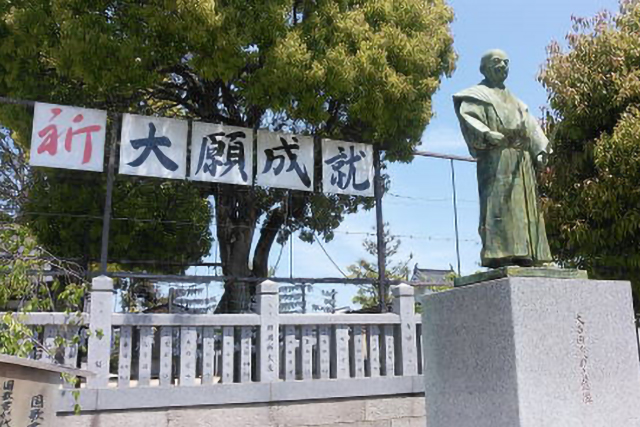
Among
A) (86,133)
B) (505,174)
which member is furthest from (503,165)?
(86,133)

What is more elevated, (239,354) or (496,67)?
(496,67)

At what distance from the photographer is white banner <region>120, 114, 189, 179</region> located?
8.25m

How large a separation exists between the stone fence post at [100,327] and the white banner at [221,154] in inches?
102

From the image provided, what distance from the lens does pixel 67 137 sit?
7.95m

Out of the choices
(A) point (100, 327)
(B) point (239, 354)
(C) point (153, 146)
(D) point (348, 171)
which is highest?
(C) point (153, 146)

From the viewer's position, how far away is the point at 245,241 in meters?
10.6

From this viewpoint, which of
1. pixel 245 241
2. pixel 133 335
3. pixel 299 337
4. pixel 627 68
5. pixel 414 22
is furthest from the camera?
pixel 245 241

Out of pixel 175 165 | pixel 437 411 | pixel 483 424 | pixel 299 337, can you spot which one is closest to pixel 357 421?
pixel 299 337

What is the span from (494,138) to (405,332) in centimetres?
368

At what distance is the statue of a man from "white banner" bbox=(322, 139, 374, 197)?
175 inches

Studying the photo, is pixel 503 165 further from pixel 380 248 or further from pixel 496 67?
pixel 380 248

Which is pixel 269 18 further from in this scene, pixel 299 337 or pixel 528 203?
pixel 528 203

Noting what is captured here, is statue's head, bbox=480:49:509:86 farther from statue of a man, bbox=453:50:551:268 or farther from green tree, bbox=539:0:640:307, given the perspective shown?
green tree, bbox=539:0:640:307

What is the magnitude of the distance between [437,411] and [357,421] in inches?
100
